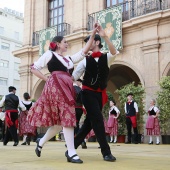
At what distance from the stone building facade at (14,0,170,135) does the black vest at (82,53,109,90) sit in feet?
29.2

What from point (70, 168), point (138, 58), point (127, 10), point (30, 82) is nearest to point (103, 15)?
point (127, 10)

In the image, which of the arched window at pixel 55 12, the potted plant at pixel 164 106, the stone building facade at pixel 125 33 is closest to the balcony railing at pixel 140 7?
the stone building facade at pixel 125 33

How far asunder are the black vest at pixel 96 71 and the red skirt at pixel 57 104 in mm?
255

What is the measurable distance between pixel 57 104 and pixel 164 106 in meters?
8.31

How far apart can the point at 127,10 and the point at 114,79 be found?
4.97m

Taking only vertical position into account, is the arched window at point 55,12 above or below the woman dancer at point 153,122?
above

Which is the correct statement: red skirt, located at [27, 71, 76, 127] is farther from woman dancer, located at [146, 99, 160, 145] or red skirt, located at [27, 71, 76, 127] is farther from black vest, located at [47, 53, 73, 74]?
woman dancer, located at [146, 99, 160, 145]

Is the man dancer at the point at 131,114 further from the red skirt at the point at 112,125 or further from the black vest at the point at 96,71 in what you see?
the black vest at the point at 96,71

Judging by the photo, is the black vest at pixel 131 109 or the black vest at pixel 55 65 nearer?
the black vest at pixel 55 65

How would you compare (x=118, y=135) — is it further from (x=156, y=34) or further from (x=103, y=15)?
(x=103, y=15)

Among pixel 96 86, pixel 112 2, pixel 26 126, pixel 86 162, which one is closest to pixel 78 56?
pixel 96 86

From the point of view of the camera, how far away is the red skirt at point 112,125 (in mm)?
13148

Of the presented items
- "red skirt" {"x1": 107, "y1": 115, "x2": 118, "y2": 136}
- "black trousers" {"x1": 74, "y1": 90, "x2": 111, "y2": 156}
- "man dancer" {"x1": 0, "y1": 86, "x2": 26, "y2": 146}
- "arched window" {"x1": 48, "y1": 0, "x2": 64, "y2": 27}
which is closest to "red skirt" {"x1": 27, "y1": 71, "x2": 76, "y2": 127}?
"black trousers" {"x1": 74, "y1": 90, "x2": 111, "y2": 156}

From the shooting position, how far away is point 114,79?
19.9 m
